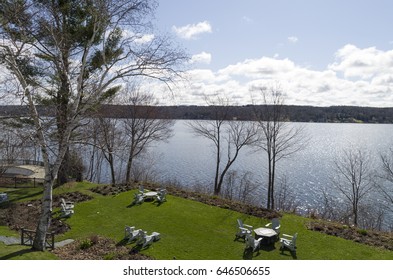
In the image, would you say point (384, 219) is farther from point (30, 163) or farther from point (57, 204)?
point (30, 163)

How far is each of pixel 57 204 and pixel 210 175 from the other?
24452 mm

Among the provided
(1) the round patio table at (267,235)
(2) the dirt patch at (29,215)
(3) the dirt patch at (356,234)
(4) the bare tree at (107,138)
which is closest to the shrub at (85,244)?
(2) the dirt patch at (29,215)

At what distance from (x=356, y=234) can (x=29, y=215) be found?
53.6ft

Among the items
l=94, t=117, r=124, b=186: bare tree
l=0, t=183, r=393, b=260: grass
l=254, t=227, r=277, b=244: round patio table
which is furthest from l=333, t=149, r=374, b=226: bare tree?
l=94, t=117, r=124, b=186: bare tree

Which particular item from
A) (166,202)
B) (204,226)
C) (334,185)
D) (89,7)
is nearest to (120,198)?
(166,202)

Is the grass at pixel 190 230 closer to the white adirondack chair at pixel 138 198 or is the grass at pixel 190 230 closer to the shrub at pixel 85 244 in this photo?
the white adirondack chair at pixel 138 198

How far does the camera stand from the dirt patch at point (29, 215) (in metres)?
15.6

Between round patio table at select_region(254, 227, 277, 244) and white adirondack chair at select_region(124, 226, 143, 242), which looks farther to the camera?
white adirondack chair at select_region(124, 226, 143, 242)

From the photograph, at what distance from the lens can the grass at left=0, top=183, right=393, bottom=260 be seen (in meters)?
11.8

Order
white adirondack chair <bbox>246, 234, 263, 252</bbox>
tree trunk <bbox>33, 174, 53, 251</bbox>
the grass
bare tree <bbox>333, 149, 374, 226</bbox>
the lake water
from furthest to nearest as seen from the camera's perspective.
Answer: the lake water < bare tree <bbox>333, 149, 374, 226</bbox> < white adirondack chair <bbox>246, 234, 263, 252</bbox> < the grass < tree trunk <bbox>33, 174, 53, 251</bbox>

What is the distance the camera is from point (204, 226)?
48.9 ft

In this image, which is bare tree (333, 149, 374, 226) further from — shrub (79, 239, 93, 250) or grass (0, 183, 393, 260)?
shrub (79, 239, 93, 250)

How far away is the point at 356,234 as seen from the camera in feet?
45.4

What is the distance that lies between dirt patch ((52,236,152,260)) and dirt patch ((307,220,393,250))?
313 inches
